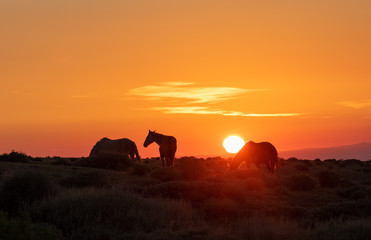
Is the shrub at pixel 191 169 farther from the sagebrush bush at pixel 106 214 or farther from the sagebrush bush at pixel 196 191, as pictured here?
the sagebrush bush at pixel 106 214

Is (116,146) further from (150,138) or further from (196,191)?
(196,191)

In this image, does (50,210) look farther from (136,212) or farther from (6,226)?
(6,226)

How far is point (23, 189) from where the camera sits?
17125 millimetres

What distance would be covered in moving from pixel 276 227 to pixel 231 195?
6748mm

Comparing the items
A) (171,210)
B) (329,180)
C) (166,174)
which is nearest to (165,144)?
(166,174)

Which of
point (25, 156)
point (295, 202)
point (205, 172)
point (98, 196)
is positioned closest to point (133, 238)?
point (98, 196)

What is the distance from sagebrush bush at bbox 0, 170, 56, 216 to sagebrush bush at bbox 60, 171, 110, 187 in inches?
157

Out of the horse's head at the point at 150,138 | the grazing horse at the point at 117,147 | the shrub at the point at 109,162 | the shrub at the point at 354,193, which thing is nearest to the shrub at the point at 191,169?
the horse's head at the point at 150,138

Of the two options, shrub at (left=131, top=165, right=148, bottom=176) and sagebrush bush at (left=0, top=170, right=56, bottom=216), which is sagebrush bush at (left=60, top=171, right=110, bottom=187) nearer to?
sagebrush bush at (left=0, top=170, right=56, bottom=216)

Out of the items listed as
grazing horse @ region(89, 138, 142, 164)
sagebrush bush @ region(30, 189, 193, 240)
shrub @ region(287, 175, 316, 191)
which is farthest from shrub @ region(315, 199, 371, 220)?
grazing horse @ region(89, 138, 142, 164)

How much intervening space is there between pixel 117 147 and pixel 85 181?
14.5 meters

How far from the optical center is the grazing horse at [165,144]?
31.8 meters

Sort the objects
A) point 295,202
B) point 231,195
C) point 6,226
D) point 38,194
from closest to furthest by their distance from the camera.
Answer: point 6,226 < point 38,194 < point 231,195 < point 295,202

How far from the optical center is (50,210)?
1441cm
